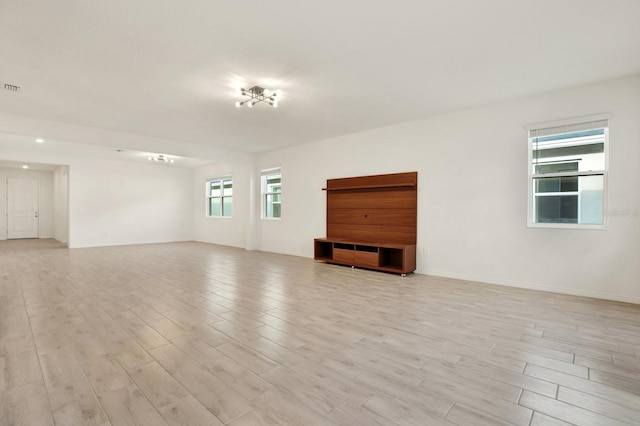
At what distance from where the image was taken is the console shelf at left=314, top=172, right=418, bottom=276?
17.7 ft

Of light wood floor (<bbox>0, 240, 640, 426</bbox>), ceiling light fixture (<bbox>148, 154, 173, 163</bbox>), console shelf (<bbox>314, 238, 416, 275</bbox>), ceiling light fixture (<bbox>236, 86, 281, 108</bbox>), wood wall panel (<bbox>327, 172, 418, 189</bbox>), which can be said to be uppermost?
ceiling light fixture (<bbox>236, 86, 281, 108</bbox>)

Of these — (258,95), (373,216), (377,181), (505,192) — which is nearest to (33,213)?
(258,95)

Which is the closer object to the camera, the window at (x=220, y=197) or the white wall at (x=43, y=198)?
the window at (x=220, y=197)

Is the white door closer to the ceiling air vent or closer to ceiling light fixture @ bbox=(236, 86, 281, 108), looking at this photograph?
the ceiling air vent

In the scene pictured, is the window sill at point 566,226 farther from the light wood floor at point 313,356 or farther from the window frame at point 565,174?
the light wood floor at point 313,356

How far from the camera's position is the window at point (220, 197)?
9.86 meters

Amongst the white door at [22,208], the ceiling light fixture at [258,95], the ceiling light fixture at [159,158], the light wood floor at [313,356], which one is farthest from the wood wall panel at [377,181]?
the white door at [22,208]

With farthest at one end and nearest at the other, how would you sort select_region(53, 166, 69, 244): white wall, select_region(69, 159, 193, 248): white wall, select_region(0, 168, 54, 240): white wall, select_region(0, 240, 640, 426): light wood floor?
select_region(0, 168, 54, 240): white wall
select_region(53, 166, 69, 244): white wall
select_region(69, 159, 193, 248): white wall
select_region(0, 240, 640, 426): light wood floor

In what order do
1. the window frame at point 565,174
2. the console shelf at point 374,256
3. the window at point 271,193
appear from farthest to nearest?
Result: the window at point 271,193 → the console shelf at point 374,256 → the window frame at point 565,174

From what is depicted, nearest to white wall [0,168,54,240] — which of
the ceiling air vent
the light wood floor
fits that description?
the light wood floor

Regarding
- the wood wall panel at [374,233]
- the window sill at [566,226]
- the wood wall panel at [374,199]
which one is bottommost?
the wood wall panel at [374,233]

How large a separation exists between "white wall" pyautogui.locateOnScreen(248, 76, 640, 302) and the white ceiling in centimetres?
36

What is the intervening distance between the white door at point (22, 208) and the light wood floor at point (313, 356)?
31.2ft

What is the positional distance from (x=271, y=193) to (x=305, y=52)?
5449 millimetres
